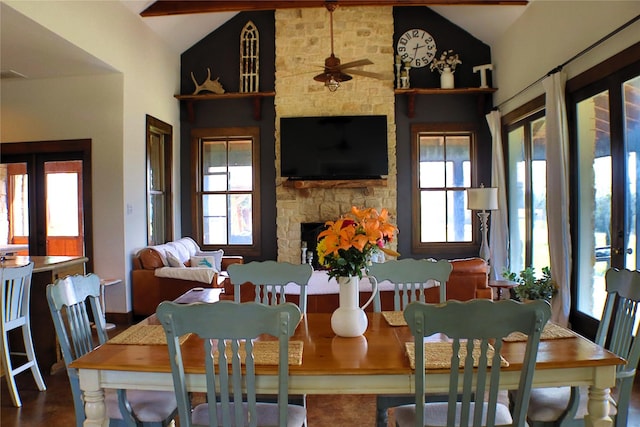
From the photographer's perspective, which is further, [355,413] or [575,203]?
[575,203]

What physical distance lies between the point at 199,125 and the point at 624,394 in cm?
641

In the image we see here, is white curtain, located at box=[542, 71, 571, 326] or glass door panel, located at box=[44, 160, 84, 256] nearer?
white curtain, located at box=[542, 71, 571, 326]

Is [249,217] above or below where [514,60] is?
below

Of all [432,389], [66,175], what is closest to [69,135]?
[66,175]

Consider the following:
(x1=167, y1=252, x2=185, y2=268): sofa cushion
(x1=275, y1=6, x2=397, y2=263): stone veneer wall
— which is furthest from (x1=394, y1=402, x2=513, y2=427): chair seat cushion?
(x1=275, y1=6, x2=397, y2=263): stone veneer wall

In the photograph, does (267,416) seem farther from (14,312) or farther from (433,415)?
(14,312)

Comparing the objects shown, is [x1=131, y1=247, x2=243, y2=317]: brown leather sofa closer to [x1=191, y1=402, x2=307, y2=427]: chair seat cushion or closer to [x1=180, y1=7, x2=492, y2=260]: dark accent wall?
[x1=180, y1=7, x2=492, y2=260]: dark accent wall

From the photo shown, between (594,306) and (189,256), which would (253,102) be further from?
(594,306)

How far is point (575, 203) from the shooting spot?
14.5ft

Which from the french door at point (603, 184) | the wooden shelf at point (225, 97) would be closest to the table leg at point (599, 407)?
the french door at point (603, 184)

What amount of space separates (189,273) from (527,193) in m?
4.05

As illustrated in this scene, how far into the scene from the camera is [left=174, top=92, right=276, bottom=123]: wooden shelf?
22.5ft

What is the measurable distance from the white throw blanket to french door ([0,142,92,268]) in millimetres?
954

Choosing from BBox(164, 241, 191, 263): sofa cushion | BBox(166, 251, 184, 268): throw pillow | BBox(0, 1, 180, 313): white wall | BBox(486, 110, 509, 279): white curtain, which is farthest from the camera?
BBox(486, 110, 509, 279): white curtain
